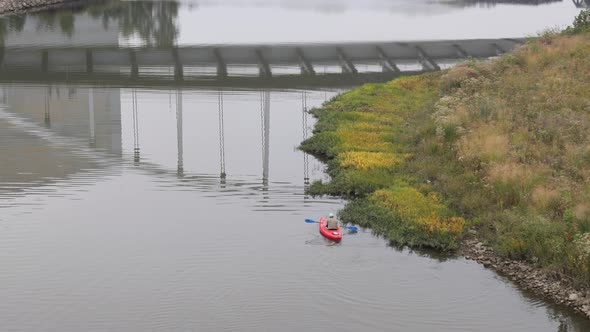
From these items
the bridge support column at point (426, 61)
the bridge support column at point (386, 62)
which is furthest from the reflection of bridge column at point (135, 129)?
the bridge support column at point (426, 61)

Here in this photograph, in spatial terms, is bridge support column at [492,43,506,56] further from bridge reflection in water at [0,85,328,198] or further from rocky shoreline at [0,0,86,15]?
rocky shoreline at [0,0,86,15]

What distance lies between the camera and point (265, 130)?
42.0m

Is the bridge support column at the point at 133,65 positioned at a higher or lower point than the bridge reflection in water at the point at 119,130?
higher

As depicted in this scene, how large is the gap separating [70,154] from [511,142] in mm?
16584

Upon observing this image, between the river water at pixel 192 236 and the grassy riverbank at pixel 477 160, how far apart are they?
→ 1.21 meters

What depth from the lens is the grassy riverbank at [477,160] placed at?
24.5 m

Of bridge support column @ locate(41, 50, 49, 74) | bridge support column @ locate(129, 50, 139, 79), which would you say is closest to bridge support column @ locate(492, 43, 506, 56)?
bridge support column @ locate(129, 50, 139, 79)

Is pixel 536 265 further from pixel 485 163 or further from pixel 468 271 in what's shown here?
pixel 485 163

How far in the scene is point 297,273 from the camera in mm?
23078

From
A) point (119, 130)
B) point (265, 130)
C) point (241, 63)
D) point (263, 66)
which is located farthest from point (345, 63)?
point (119, 130)

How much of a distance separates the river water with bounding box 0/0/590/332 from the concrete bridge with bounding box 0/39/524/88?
4.18 meters

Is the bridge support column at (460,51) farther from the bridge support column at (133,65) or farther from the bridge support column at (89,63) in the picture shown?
the bridge support column at (89,63)

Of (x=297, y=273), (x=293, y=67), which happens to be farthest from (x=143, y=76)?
(x=297, y=273)

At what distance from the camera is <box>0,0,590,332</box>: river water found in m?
20.8
